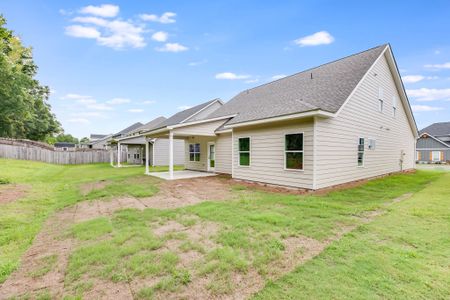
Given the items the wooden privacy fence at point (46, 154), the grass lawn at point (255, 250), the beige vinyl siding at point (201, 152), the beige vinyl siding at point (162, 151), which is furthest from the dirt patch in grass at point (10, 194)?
the wooden privacy fence at point (46, 154)

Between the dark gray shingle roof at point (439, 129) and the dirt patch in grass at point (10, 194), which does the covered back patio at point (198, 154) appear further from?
the dark gray shingle roof at point (439, 129)

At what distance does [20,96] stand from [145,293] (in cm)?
2616

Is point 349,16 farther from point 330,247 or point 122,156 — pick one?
point 122,156

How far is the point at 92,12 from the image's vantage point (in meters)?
10.5

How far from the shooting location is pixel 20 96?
65.2 ft

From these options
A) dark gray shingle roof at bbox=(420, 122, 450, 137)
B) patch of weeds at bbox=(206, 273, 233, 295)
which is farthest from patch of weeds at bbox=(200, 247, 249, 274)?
dark gray shingle roof at bbox=(420, 122, 450, 137)

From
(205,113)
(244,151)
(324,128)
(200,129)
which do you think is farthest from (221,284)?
(205,113)

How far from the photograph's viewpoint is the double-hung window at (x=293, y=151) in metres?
8.11

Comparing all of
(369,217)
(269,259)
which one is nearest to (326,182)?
(369,217)

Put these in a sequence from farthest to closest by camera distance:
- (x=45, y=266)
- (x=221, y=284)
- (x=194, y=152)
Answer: (x=194, y=152)
(x=45, y=266)
(x=221, y=284)

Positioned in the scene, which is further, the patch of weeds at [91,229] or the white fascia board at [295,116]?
the white fascia board at [295,116]

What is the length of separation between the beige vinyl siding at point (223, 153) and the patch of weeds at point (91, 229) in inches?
348

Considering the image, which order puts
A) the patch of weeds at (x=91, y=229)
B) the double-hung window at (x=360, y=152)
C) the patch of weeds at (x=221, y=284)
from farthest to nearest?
the double-hung window at (x=360, y=152), the patch of weeds at (x=91, y=229), the patch of weeds at (x=221, y=284)

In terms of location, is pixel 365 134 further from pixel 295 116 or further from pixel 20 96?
pixel 20 96
